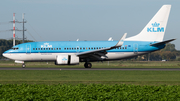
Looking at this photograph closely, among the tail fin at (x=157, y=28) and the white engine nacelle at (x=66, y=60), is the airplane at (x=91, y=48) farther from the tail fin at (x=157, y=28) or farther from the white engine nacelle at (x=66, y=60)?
the white engine nacelle at (x=66, y=60)

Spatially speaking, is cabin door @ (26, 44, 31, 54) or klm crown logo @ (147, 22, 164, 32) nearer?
cabin door @ (26, 44, 31, 54)

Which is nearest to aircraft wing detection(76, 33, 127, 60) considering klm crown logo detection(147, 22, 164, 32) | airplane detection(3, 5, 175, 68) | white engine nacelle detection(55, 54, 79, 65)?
airplane detection(3, 5, 175, 68)

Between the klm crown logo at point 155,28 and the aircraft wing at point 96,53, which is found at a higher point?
the klm crown logo at point 155,28

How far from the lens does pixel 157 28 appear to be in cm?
4100

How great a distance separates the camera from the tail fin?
40688mm

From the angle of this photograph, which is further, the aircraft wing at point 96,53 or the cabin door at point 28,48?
the cabin door at point 28,48

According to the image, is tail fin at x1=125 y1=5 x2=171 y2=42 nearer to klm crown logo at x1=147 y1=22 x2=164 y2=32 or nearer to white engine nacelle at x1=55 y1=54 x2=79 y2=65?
klm crown logo at x1=147 y1=22 x2=164 y2=32

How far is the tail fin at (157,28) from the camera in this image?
133ft

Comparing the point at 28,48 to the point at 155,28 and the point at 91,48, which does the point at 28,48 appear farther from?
the point at 155,28

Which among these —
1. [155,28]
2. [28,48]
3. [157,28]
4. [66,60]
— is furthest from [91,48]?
[157,28]

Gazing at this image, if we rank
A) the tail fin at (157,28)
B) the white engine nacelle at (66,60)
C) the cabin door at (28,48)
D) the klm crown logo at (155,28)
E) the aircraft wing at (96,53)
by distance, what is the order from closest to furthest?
the aircraft wing at (96,53) < the white engine nacelle at (66,60) < the cabin door at (28,48) < the tail fin at (157,28) < the klm crown logo at (155,28)

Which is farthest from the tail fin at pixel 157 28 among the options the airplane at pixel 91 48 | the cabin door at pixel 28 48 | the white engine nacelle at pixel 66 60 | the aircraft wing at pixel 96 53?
the cabin door at pixel 28 48

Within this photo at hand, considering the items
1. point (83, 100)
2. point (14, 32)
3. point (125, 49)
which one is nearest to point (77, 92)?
point (83, 100)

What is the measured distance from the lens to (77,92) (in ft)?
46.1
